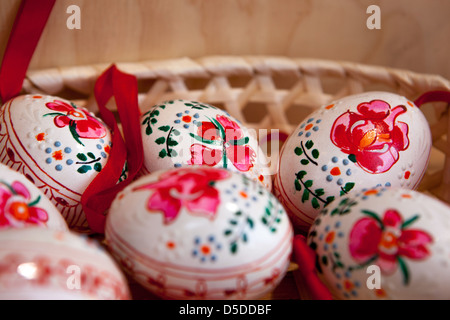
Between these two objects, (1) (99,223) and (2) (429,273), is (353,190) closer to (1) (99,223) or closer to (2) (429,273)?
(2) (429,273)

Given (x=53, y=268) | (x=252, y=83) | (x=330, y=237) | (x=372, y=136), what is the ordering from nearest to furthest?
(x=53, y=268) < (x=330, y=237) < (x=372, y=136) < (x=252, y=83)

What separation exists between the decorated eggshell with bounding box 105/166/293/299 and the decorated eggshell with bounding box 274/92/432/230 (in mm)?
132

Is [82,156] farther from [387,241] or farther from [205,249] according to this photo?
[387,241]

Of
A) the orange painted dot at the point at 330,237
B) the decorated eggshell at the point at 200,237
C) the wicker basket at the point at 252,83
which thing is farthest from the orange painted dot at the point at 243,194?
the wicker basket at the point at 252,83

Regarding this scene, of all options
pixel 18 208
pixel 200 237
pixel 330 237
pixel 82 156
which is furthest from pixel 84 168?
pixel 330 237

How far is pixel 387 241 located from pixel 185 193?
0.23 metres

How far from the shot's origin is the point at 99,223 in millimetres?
648

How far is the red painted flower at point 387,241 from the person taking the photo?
0.51 metres

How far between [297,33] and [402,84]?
0.82ft

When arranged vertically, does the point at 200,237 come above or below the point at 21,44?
below

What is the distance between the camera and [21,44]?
751mm

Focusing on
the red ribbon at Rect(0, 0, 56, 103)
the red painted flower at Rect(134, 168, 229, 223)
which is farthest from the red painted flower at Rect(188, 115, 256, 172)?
the red ribbon at Rect(0, 0, 56, 103)

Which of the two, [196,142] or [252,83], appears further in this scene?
[252,83]

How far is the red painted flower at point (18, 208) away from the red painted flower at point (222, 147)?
0.68ft
